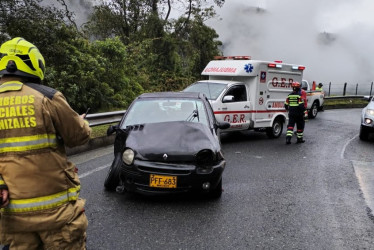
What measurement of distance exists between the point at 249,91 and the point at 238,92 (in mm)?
459

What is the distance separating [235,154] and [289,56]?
41505 mm

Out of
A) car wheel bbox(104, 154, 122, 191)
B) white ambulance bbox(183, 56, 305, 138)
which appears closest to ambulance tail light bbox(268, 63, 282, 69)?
white ambulance bbox(183, 56, 305, 138)

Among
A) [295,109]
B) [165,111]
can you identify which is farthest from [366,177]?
[165,111]

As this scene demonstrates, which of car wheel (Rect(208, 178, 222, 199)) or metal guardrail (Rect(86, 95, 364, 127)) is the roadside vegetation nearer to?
metal guardrail (Rect(86, 95, 364, 127))

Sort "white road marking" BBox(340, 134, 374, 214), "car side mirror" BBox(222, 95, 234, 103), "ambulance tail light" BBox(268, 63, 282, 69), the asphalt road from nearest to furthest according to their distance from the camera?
the asphalt road → "white road marking" BBox(340, 134, 374, 214) → "car side mirror" BBox(222, 95, 234, 103) → "ambulance tail light" BBox(268, 63, 282, 69)

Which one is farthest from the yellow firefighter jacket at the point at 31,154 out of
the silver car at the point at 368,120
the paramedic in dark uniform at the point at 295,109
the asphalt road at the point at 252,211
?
the silver car at the point at 368,120

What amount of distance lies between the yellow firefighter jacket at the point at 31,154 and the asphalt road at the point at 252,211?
1625 millimetres

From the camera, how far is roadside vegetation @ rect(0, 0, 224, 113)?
10.5 metres

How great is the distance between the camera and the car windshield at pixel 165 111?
5488 millimetres

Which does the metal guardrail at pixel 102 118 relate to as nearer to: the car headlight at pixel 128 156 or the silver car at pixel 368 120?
the car headlight at pixel 128 156

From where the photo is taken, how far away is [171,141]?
4.75 m

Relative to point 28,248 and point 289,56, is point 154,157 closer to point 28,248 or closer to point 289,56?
point 28,248

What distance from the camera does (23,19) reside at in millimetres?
9945

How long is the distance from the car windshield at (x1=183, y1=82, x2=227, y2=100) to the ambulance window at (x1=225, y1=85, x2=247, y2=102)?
247mm
